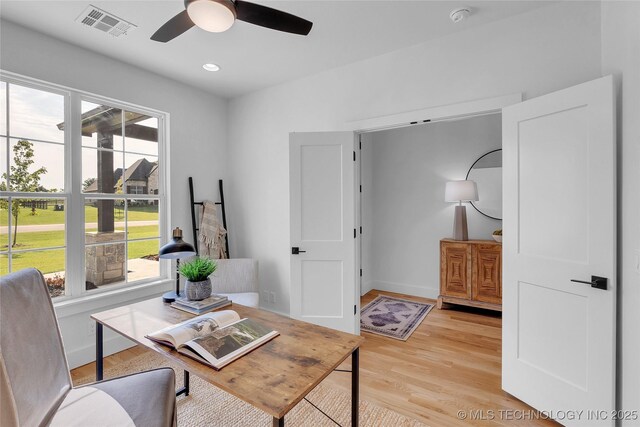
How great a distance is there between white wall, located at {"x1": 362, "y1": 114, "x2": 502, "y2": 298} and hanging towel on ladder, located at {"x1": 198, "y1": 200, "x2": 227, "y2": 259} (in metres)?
2.10

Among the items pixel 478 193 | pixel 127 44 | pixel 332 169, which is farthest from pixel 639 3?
pixel 127 44

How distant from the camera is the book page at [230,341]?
119 centimetres

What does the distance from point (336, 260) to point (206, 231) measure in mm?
1569

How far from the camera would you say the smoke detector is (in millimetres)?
2076

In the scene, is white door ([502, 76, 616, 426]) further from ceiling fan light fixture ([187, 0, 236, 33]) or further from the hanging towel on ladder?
the hanging towel on ladder

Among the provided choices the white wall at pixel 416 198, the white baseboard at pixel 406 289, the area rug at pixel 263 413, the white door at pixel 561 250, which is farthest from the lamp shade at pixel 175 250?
the white baseboard at pixel 406 289

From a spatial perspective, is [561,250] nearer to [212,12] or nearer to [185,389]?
[212,12]

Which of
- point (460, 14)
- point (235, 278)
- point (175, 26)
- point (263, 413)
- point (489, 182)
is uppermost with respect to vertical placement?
point (460, 14)

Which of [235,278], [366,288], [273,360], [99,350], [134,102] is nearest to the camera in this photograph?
[273,360]

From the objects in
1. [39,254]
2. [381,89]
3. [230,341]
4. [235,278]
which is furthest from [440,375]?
[39,254]

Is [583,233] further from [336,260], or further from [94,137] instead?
[94,137]

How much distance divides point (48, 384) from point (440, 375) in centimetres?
242

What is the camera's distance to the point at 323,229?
2.94 metres

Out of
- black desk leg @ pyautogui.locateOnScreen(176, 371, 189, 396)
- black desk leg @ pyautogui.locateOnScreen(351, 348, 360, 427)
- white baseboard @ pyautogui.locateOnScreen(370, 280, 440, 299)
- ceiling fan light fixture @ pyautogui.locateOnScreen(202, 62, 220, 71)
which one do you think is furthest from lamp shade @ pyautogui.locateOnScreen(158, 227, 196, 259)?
white baseboard @ pyautogui.locateOnScreen(370, 280, 440, 299)
